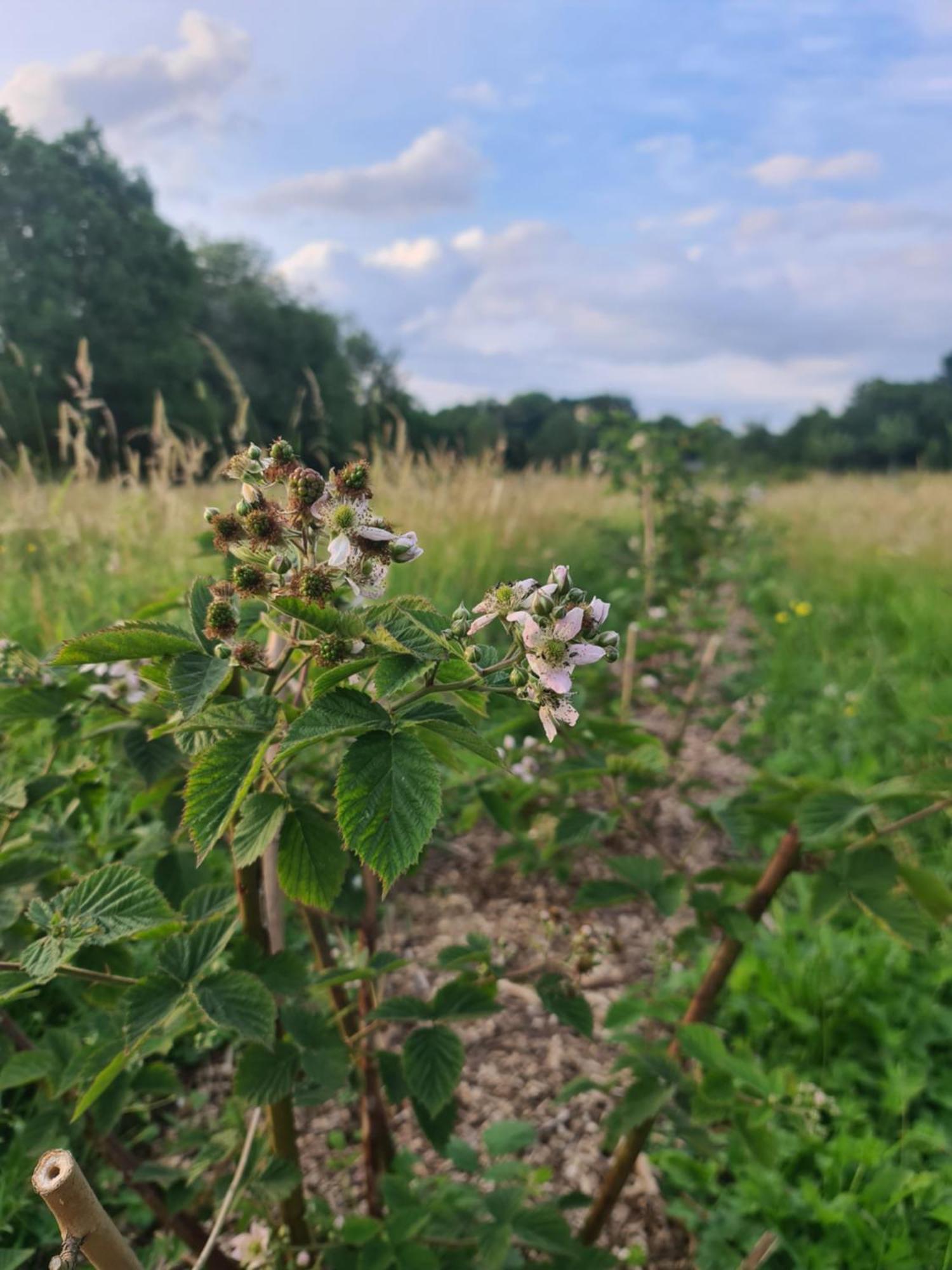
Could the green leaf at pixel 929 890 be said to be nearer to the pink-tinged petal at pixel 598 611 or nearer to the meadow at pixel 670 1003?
the meadow at pixel 670 1003

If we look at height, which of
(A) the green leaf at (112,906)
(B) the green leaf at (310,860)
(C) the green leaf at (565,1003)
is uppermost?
(B) the green leaf at (310,860)

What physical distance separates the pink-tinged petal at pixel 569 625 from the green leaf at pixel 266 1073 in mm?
559

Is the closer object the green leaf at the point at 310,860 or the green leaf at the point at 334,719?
the green leaf at the point at 334,719

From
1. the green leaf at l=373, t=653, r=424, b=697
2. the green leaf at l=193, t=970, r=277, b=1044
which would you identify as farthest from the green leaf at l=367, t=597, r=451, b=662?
the green leaf at l=193, t=970, r=277, b=1044

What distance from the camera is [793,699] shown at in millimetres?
4152

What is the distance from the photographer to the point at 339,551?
60 cm

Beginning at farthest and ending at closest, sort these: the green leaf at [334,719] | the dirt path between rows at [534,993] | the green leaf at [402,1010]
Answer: the dirt path between rows at [534,993]
the green leaf at [402,1010]
the green leaf at [334,719]

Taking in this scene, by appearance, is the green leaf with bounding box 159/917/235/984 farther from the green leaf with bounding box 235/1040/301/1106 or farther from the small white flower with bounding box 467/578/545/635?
the small white flower with bounding box 467/578/545/635

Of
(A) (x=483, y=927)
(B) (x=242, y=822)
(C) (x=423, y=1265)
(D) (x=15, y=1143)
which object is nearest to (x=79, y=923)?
(B) (x=242, y=822)

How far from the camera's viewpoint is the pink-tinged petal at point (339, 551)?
0.60 m

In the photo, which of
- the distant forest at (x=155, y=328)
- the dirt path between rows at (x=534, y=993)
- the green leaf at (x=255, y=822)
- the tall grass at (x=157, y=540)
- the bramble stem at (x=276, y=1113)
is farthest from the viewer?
the distant forest at (x=155, y=328)

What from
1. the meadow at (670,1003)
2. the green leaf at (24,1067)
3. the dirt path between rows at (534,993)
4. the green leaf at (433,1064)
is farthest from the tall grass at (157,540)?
the green leaf at (433,1064)

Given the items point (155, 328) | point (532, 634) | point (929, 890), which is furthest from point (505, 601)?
point (155, 328)

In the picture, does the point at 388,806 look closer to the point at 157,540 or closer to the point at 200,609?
the point at 200,609
